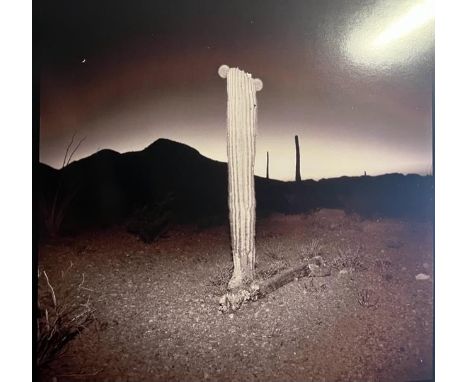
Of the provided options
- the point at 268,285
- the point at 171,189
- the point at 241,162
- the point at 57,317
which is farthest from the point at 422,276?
the point at 57,317

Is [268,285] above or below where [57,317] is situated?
above

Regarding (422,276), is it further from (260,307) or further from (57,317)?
(57,317)

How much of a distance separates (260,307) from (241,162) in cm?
59

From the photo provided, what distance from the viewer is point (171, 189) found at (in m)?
1.74

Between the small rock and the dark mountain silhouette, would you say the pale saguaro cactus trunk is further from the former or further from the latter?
the small rock

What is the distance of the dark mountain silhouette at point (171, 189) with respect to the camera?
170 centimetres

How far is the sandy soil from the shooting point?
1691 millimetres

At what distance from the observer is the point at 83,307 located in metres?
1.68

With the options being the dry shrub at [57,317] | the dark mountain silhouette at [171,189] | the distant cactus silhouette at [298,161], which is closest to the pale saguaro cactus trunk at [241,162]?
the dark mountain silhouette at [171,189]

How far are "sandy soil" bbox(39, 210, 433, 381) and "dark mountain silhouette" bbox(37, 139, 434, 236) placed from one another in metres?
0.06

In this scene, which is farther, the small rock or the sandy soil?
the small rock

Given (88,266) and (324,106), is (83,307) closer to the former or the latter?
(88,266)

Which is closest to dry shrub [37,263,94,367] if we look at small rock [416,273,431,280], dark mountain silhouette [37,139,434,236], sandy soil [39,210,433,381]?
sandy soil [39,210,433,381]

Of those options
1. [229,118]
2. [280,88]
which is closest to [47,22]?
[229,118]
